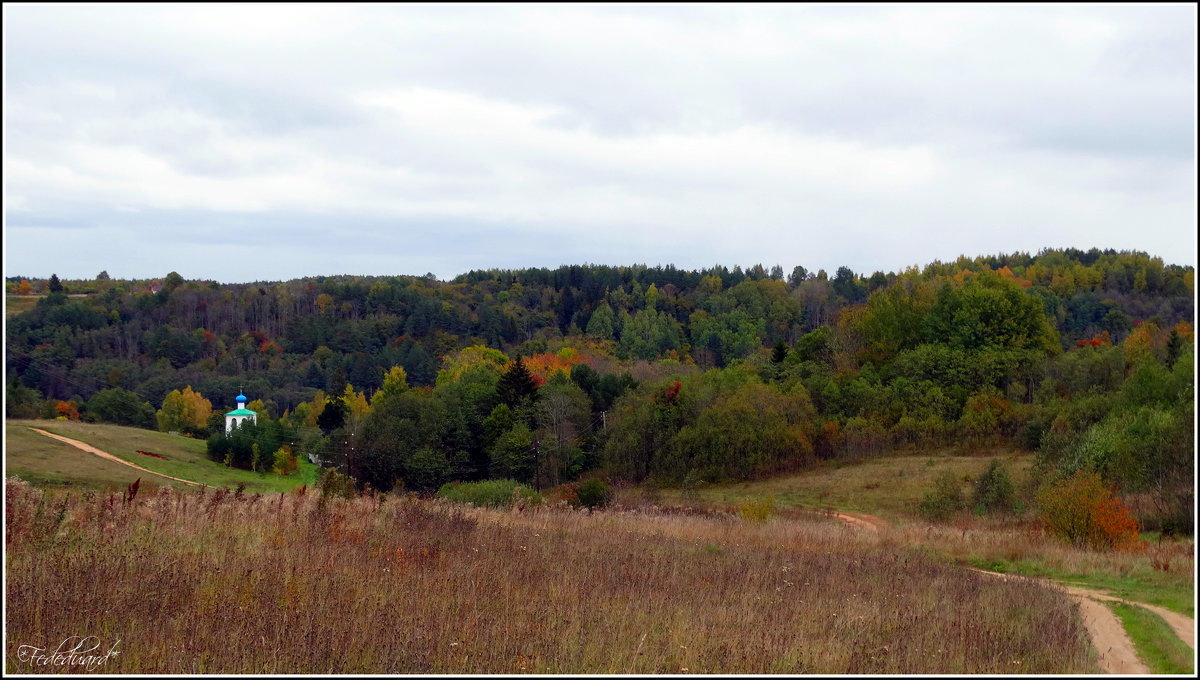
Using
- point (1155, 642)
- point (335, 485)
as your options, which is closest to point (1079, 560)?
point (1155, 642)

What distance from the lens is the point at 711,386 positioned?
233ft

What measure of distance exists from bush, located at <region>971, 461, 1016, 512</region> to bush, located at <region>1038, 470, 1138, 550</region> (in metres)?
14.1

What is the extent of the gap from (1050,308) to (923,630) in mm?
105595

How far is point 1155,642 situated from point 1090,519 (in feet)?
46.2

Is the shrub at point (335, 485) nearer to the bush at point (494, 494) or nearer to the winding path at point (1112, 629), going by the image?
the bush at point (494, 494)

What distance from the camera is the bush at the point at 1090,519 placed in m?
22.6

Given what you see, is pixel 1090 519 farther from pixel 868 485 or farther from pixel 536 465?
pixel 536 465

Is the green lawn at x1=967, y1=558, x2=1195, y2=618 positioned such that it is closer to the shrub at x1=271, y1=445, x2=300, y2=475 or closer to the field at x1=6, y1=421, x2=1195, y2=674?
the field at x1=6, y1=421, x2=1195, y2=674

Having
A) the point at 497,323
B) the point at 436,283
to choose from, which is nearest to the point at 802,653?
the point at 497,323

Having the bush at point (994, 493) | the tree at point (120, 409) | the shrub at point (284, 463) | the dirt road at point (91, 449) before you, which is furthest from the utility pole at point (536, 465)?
the tree at point (120, 409)

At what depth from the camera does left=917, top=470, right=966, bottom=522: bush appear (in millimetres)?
38281

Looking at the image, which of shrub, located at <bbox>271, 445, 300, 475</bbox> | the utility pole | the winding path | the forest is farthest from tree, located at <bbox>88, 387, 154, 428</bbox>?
the winding path

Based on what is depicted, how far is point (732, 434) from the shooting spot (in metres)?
60.9

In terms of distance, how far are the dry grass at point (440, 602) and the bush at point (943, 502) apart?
89.6 feet
